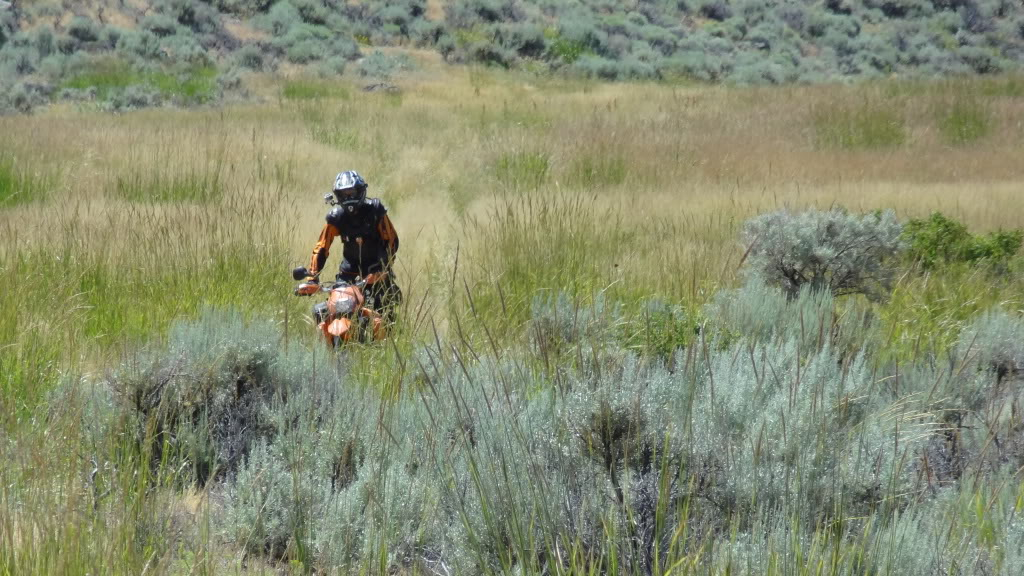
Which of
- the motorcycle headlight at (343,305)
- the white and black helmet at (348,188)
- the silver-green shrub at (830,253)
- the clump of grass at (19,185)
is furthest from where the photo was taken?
the clump of grass at (19,185)

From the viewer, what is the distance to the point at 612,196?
9.88m

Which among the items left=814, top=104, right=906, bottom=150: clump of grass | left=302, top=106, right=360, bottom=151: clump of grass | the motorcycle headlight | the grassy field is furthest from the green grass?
the motorcycle headlight

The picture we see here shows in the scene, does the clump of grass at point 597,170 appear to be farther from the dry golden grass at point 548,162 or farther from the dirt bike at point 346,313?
the dirt bike at point 346,313

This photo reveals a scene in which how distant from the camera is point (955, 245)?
6527 mm

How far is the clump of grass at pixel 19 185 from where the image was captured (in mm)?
9117

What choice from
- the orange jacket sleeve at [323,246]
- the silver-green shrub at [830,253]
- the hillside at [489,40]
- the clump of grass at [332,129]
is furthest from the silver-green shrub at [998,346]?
the hillside at [489,40]

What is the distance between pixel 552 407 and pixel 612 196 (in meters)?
7.33

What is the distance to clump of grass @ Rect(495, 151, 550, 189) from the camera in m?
10.6

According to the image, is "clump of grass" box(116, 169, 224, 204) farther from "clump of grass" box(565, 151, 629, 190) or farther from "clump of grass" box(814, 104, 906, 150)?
"clump of grass" box(814, 104, 906, 150)

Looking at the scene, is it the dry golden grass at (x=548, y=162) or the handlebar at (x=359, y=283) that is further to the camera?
the dry golden grass at (x=548, y=162)

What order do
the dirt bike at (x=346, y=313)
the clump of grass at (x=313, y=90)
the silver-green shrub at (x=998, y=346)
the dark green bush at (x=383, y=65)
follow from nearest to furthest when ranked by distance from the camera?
the silver-green shrub at (x=998, y=346), the dirt bike at (x=346, y=313), the clump of grass at (x=313, y=90), the dark green bush at (x=383, y=65)

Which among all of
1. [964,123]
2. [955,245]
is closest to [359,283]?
[955,245]

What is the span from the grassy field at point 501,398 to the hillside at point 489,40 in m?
14.4

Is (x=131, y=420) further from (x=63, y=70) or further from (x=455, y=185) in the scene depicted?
(x=63, y=70)
